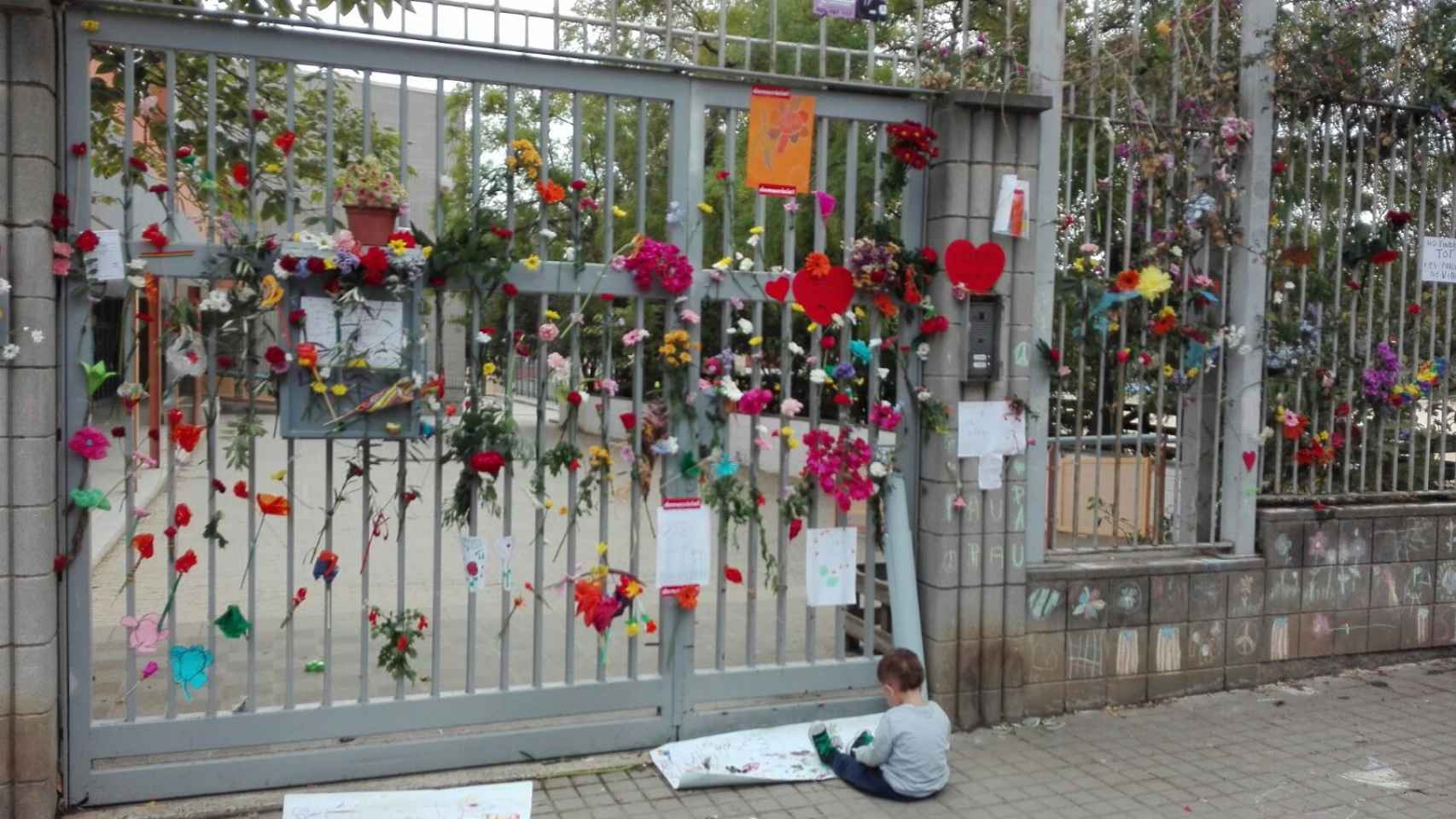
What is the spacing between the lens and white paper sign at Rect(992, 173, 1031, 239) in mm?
5758

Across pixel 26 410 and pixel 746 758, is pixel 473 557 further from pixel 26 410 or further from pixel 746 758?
pixel 26 410

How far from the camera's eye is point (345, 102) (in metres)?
6.67

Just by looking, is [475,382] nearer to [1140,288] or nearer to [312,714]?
[312,714]

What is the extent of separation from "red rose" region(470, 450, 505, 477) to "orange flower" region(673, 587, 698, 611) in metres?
1.03

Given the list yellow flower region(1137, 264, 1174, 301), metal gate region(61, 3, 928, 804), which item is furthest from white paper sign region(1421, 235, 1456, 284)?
metal gate region(61, 3, 928, 804)

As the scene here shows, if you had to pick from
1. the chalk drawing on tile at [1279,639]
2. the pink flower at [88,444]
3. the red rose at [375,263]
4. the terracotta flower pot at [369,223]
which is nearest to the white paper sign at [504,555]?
the red rose at [375,263]

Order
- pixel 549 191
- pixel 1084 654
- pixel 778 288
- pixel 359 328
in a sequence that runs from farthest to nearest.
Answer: pixel 1084 654
pixel 778 288
pixel 549 191
pixel 359 328

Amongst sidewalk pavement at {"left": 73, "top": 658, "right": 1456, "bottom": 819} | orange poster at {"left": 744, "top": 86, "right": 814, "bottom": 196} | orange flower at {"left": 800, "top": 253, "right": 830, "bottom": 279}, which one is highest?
orange poster at {"left": 744, "top": 86, "right": 814, "bottom": 196}

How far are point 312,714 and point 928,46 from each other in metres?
4.18

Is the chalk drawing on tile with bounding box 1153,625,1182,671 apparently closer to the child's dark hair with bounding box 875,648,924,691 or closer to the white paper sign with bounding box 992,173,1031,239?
the child's dark hair with bounding box 875,648,924,691

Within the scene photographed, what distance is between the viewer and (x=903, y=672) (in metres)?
5.05

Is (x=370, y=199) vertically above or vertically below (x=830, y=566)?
above

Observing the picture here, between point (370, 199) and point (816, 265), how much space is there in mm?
1983

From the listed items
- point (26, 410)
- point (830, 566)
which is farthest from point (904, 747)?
point (26, 410)
